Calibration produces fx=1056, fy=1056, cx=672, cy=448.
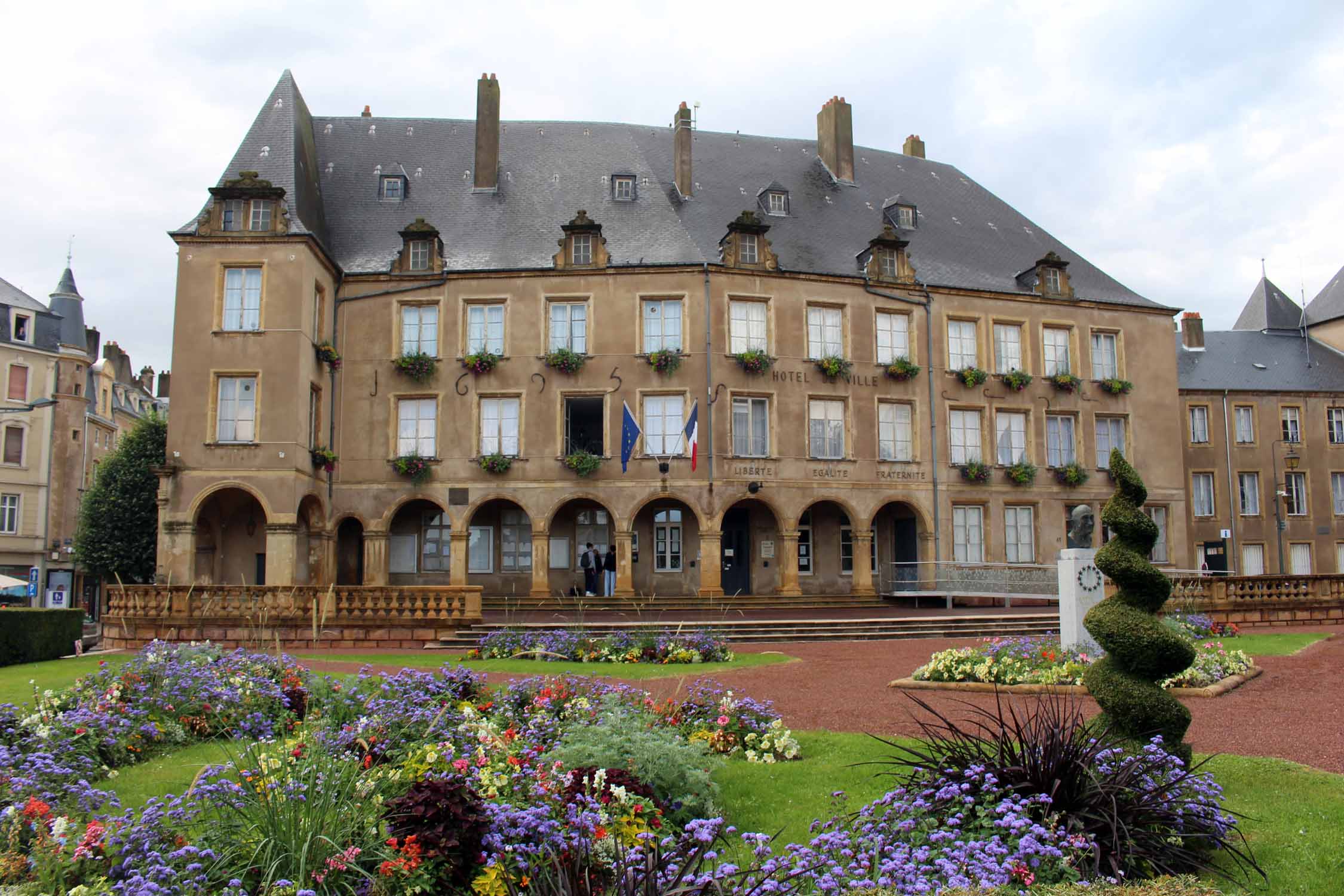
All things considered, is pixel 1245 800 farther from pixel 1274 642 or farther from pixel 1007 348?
pixel 1007 348

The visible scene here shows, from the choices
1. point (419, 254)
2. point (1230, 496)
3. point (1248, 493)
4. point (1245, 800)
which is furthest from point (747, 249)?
point (1248, 493)

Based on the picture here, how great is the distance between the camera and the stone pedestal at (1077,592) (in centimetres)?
1516

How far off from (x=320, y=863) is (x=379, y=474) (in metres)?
26.5

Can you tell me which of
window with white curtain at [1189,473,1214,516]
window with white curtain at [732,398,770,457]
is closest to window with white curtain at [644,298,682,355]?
window with white curtain at [732,398,770,457]

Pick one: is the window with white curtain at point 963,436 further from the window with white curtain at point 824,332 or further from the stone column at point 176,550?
the stone column at point 176,550

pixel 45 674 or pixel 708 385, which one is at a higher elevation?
pixel 708 385

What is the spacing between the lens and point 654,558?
104 feet

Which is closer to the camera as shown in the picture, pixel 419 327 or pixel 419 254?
pixel 419 327

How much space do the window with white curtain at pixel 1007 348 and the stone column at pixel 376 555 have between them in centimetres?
1962

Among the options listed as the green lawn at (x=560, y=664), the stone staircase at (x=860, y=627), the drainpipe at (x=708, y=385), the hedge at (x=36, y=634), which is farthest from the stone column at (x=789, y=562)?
the hedge at (x=36, y=634)

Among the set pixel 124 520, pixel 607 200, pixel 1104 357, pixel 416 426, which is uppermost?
pixel 607 200

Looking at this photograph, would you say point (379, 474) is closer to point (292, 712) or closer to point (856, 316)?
point (856, 316)

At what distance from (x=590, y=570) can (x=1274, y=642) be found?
17.5 m

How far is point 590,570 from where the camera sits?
30562 mm
